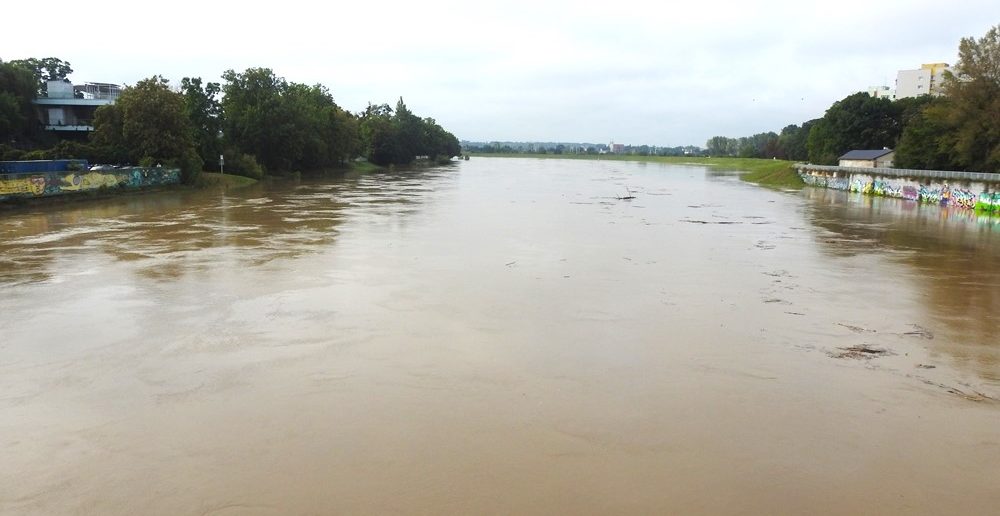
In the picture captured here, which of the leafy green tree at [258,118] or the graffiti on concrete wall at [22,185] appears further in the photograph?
the leafy green tree at [258,118]

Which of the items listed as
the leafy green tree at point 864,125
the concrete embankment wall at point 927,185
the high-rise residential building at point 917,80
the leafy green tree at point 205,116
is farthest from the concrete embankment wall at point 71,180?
the high-rise residential building at point 917,80

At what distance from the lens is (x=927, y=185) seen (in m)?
48.6

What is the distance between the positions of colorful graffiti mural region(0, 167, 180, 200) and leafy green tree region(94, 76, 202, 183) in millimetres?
1269

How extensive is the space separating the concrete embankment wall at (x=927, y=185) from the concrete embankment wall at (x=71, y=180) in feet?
177

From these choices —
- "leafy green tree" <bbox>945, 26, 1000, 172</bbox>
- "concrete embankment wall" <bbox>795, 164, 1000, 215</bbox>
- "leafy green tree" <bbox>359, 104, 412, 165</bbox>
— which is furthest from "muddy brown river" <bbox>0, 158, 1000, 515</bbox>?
"leafy green tree" <bbox>359, 104, 412, 165</bbox>

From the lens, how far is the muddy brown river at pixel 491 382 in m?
6.78

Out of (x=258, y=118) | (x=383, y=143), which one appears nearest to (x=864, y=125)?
(x=383, y=143)

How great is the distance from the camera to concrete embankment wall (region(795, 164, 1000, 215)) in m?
42.0

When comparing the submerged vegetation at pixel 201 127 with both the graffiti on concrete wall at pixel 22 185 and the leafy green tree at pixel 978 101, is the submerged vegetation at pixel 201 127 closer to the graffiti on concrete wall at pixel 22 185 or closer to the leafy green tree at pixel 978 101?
the graffiti on concrete wall at pixel 22 185

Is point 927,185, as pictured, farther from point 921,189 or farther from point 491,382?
point 491,382

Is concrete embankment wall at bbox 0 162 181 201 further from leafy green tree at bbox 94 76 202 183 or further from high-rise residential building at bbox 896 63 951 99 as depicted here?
high-rise residential building at bbox 896 63 951 99

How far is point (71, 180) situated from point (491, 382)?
39.9m

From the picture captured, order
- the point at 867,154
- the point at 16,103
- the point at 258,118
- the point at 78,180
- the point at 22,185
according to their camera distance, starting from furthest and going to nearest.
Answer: the point at 867,154
the point at 258,118
the point at 16,103
the point at 78,180
the point at 22,185

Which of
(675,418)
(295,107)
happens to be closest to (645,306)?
(675,418)
